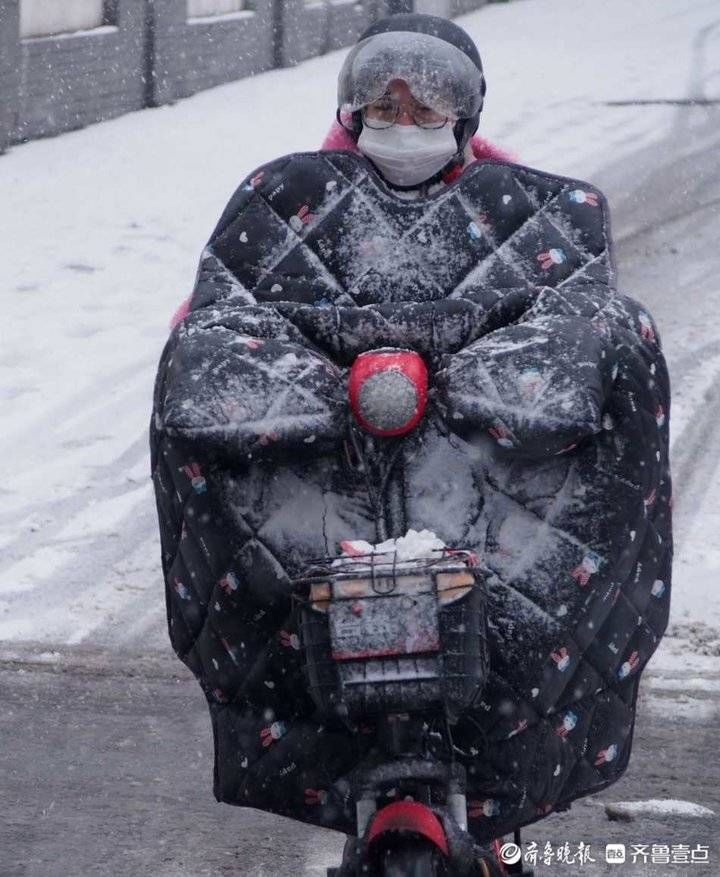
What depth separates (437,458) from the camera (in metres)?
2.78

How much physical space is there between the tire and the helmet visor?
4.42ft

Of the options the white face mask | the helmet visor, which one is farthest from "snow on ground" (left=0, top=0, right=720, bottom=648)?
the helmet visor

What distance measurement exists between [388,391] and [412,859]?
0.74m

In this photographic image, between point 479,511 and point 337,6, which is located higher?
point 479,511

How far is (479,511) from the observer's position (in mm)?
2787

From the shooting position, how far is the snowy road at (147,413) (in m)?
4.15

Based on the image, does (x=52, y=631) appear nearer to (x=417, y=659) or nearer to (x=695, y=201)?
(x=417, y=659)

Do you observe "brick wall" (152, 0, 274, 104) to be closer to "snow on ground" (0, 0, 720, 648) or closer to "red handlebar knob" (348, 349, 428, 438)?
"snow on ground" (0, 0, 720, 648)

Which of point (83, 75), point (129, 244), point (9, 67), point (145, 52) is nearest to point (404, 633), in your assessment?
point (129, 244)

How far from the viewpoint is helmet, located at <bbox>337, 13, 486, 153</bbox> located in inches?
117

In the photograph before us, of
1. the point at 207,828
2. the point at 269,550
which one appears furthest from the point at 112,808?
the point at 269,550

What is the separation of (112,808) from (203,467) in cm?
164
